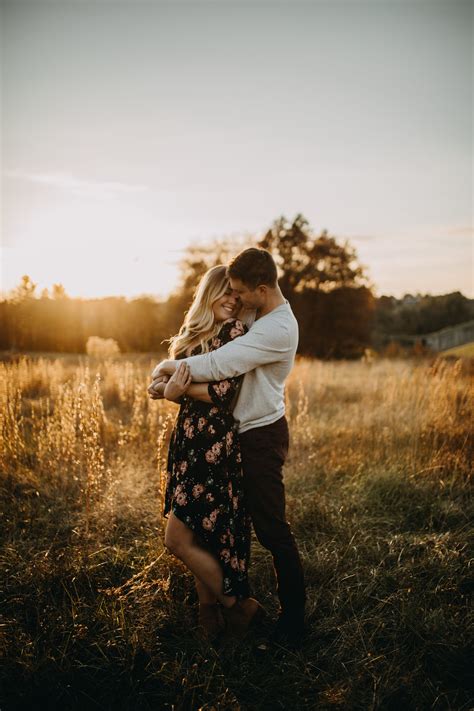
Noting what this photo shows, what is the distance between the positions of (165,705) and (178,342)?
5.65ft

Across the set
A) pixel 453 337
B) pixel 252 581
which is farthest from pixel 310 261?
pixel 252 581

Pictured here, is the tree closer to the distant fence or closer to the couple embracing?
the distant fence

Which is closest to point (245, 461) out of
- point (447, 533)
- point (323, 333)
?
point (447, 533)

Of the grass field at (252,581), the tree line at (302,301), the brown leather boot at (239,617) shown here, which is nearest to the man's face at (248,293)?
the grass field at (252,581)

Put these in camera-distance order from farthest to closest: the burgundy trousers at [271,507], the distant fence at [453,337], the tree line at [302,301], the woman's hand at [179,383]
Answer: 1. the distant fence at [453,337]
2. the tree line at [302,301]
3. the burgundy trousers at [271,507]
4. the woman's hand at [179,383]

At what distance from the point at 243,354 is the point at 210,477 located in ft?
2.24

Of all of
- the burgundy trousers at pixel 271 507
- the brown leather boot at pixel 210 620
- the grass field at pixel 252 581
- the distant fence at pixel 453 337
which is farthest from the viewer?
the distant fence at pixel 453 337

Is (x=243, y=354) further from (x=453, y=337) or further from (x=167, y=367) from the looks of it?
(x=453, y=337)

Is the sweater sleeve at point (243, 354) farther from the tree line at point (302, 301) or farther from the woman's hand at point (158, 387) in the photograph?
the tree line at point (302, 301)

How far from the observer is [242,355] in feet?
7.41

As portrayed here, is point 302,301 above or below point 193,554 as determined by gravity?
above

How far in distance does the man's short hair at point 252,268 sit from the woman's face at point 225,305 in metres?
0.15

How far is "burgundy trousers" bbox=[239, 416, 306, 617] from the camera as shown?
242 centimetres

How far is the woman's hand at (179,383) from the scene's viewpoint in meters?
2.32
